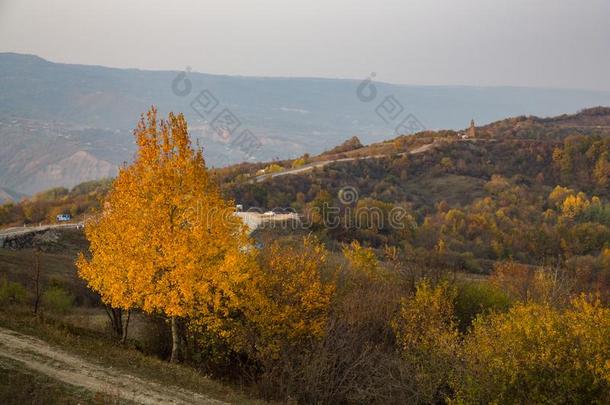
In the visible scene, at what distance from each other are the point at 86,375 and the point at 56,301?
16202 millimetres

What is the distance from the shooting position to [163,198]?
18.6m

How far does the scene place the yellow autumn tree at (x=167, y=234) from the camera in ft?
60.1

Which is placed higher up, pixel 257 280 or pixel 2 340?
pixel 257 280

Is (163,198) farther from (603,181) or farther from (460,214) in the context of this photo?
→ (603,181)

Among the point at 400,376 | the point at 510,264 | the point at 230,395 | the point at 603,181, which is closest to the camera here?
the point at 230,395

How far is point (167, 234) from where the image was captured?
1850cm

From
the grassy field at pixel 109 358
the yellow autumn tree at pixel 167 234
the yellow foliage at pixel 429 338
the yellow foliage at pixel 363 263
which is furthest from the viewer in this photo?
the yellow foliage at pixel 363 263

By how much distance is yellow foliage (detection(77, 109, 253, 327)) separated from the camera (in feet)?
60.1

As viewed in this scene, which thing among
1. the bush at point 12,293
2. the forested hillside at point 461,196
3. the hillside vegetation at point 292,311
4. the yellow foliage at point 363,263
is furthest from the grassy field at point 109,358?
the forested hillside at point 461,196

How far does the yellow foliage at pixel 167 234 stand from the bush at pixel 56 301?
1205 cm

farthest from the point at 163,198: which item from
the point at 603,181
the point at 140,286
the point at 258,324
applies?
the point at 603,181

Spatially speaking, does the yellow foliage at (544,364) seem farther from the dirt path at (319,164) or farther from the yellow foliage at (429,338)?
the dirt path at (319,164)

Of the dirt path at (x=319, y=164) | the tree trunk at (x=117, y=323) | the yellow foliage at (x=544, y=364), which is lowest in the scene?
the tree trunk at (x=117, y=323)

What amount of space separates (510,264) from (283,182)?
132 feet
